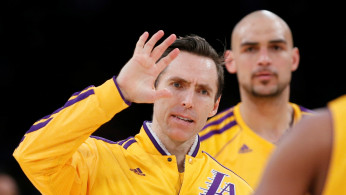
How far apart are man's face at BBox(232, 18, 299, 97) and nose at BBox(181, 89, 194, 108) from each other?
174 cm

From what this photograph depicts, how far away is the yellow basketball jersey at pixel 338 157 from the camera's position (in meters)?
1.22

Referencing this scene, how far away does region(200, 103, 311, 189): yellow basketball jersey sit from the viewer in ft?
15.2

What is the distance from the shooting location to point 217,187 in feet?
10.3

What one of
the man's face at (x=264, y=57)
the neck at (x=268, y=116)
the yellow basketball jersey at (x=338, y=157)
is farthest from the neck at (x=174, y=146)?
the yellow basketball jersey at (x=338, y=157)

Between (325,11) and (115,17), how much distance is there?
388cm

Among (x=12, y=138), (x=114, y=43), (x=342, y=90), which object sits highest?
(x=114, y=43)

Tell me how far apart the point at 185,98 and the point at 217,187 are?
607mm

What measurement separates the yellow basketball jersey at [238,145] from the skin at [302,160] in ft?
10.8

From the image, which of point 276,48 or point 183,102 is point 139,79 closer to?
point 183,102

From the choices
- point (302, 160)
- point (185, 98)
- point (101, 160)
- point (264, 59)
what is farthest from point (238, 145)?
point (302, 160)

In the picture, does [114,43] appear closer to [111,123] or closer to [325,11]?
[111,123]

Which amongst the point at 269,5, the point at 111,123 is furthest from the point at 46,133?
the point at 269,5

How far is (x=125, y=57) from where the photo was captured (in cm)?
846

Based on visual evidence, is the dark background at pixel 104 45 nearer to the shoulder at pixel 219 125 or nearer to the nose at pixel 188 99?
the shoulder at pixel 219 125
